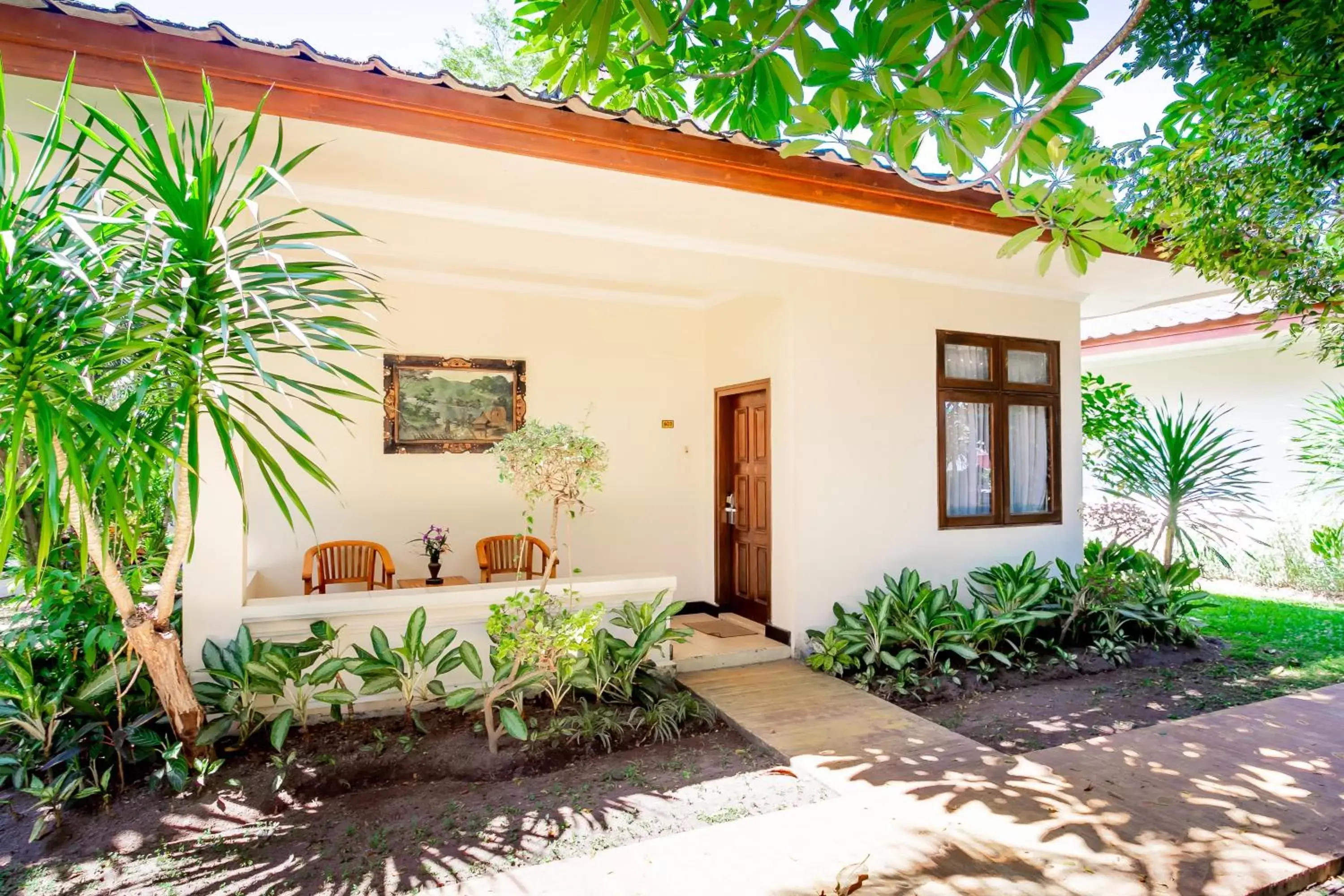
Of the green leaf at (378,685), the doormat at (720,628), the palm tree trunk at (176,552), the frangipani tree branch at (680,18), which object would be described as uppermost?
the frangipani tree branch at (680,18)

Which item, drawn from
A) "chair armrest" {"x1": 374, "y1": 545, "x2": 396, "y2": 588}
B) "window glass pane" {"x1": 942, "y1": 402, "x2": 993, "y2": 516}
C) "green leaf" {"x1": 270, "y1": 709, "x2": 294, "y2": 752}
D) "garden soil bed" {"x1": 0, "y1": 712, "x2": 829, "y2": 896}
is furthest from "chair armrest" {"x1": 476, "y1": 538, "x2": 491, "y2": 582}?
"window glass pane" {"x1": 942, "y1": 402, "x2": 993, "y2": 516}

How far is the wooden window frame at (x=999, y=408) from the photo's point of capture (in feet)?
20.1

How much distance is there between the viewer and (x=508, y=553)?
20.3 feet

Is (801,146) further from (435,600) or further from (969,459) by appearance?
(969,459)

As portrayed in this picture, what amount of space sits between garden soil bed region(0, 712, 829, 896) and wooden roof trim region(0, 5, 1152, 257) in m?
2.95

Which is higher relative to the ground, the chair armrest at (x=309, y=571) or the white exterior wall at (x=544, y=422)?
the white exterior wall at (x=544, y=422)

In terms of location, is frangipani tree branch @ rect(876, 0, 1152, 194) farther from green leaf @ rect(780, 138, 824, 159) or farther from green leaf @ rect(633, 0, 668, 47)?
green leaf @ rect(633, 0, 668, 47)

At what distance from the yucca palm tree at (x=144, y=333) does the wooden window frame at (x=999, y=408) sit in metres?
4.70

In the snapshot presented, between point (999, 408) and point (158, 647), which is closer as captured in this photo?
point (158, 647)

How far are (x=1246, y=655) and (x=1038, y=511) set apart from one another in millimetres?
1799

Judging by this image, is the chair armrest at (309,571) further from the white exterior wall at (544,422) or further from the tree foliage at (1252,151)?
the tree foliage at (1252,151)

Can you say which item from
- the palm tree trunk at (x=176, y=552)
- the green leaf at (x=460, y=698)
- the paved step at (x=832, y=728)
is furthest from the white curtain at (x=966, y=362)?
the palm tree trunk at (x=176, y=552)

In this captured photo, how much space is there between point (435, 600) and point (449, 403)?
2267 millimetres

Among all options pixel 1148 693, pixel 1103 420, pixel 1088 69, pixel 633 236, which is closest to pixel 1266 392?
pixel 1103 420
